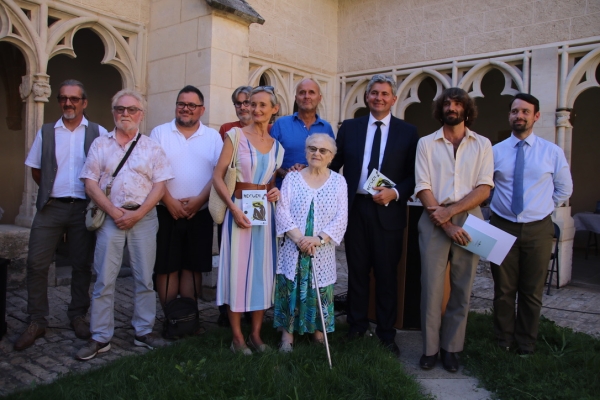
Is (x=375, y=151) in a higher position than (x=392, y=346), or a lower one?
higher

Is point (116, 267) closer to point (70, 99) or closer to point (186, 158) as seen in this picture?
point (186, 158)

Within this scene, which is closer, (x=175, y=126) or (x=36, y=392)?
(x=36, y=392)

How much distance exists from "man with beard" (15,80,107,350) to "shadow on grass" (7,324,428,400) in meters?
→ 1.01

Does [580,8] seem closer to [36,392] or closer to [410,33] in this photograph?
[410,33]

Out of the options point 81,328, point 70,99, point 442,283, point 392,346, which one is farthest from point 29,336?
point 442,283

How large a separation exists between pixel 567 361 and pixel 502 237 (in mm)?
1062

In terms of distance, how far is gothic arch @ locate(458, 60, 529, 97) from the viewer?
6820 millimetres

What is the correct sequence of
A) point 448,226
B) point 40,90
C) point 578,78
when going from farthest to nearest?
point 578,78
point 40,90
point 448,226

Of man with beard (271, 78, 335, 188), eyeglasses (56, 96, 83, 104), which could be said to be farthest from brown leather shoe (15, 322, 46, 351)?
man with beard (271, 78, 335, 188)

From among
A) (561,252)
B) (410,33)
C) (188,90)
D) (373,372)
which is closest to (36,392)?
(373,372)

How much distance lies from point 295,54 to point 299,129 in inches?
173

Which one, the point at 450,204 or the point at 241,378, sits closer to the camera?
the point at 241,378

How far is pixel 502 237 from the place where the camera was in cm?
333

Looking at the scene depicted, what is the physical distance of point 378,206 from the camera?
3.61 metres
